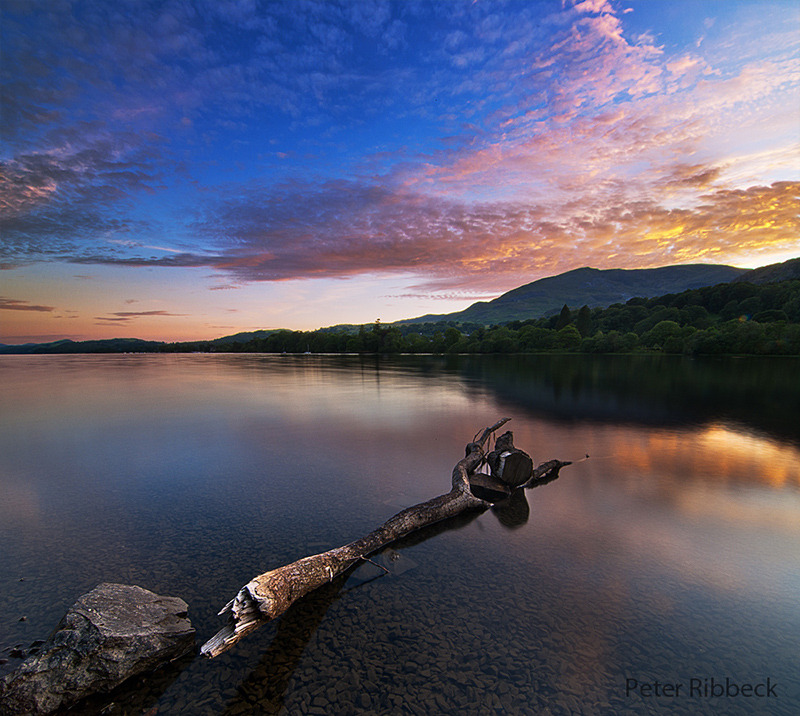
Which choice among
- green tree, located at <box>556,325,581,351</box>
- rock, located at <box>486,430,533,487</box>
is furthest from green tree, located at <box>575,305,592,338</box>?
rock, located at <box>486,430,533,487</box>

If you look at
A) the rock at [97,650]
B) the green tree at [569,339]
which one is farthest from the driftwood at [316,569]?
the green tree at [569,339]

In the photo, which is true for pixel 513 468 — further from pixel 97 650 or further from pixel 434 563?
pixel 97 650

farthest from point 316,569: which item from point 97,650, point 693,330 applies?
point 693,330

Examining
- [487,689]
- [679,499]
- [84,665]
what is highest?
[84,665]

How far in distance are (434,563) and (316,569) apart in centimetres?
309

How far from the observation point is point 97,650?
5.56 metres

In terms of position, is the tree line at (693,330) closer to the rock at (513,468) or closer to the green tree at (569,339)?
the green tree at (569,339)

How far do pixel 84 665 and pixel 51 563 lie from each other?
559 centimetres

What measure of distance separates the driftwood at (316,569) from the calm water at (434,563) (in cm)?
46

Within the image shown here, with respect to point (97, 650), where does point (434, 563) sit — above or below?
below

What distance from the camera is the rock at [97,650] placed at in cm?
521

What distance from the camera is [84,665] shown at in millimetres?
5480

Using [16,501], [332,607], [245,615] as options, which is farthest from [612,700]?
[16,501]

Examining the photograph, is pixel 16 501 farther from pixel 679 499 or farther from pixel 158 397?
pixel 158 397
